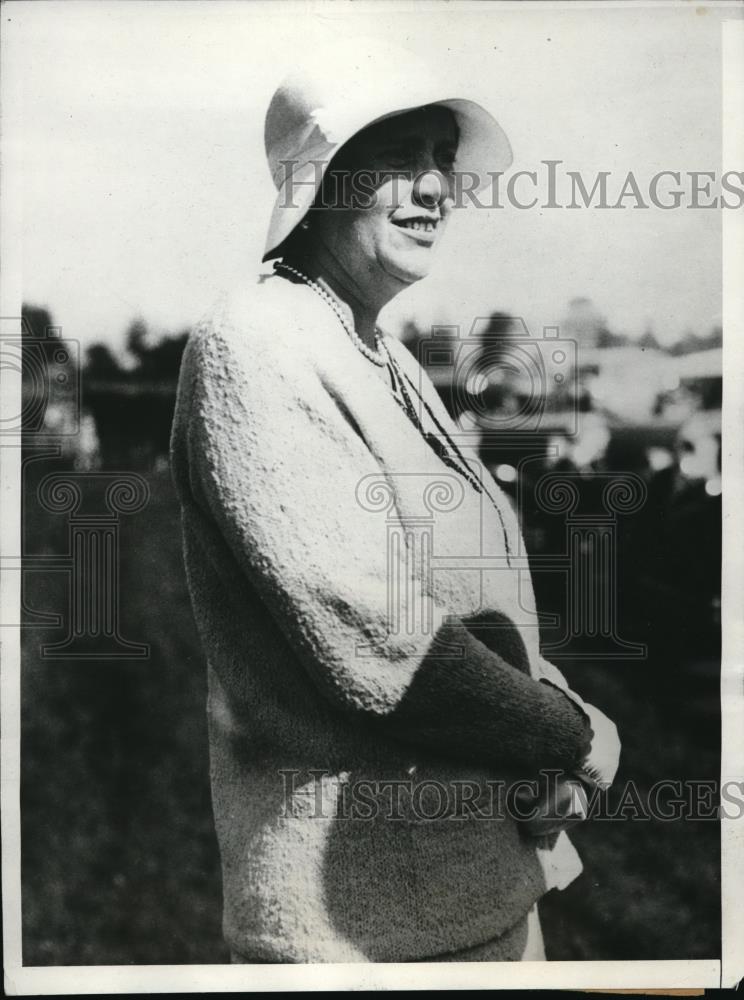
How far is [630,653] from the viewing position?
9.32ft

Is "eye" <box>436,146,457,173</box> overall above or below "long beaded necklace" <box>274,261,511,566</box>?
above

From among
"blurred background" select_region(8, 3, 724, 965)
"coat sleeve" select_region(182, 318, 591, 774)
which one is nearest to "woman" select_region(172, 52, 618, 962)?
"coat sleeve" select_region(182, 318, 591, 774)

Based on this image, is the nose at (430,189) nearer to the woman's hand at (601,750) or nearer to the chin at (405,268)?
the chin at (405,268)

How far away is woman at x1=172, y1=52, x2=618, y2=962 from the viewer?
2377mm

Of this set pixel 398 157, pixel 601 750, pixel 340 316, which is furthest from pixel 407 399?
pixel 601 750

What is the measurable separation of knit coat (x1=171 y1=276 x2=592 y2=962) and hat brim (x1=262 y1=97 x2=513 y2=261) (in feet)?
0.45

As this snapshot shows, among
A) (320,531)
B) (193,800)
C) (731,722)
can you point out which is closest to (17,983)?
(193,800)

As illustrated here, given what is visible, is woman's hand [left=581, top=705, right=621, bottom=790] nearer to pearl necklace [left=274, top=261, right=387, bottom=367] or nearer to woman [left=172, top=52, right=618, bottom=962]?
woman [left=172, top=52, right=618, bottom=962]

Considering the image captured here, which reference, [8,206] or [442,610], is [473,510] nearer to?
[442,610]

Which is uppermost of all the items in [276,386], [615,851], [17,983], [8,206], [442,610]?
[8,206]

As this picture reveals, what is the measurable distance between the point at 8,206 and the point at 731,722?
6.43ft

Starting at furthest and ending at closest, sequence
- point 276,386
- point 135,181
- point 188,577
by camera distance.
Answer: point 135,181 → point 188,577 → point 276,386

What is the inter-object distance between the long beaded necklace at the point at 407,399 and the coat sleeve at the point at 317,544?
169mm

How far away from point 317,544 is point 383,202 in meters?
0.73
